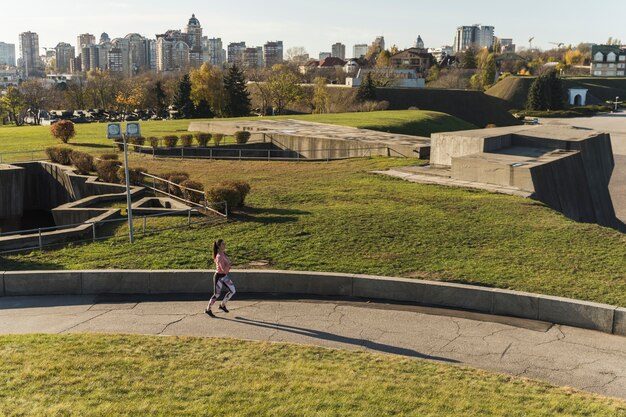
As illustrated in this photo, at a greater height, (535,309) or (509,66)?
(509,66)

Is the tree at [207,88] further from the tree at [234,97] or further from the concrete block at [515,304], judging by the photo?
the concrete block at [515,304]

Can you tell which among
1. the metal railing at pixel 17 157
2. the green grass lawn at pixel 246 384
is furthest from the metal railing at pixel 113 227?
the metal railing at pixel 17 157

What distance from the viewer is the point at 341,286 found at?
12.9 meters

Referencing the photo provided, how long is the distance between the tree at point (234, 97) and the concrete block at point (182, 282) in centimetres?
6352

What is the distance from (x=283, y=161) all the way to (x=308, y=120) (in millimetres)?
22343

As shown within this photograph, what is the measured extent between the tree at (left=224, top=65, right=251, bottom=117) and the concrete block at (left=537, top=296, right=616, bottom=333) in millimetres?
66055

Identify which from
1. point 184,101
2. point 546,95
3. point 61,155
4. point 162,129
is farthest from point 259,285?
point 546,95

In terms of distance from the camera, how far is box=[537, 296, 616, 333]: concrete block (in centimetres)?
1106

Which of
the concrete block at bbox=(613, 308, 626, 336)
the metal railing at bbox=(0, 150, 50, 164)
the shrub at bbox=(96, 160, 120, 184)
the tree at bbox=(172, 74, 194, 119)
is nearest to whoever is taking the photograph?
the concrete block at bbox=(613, 308, 626, 336)

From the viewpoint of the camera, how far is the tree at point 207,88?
73.8 meters

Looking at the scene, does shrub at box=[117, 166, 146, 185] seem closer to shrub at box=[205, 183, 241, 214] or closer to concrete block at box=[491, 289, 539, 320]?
shrub at box=[205, 183, 241, 214]

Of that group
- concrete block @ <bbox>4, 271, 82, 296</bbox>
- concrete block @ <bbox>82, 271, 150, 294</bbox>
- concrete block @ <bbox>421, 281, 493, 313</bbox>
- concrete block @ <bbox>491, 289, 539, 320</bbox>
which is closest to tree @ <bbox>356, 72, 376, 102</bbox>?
concrete block @ <bbox>82, 271, 150, 294</bbox>

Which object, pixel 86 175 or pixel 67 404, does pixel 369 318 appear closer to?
pixel 67 404

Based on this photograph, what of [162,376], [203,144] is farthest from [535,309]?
[203,144]
